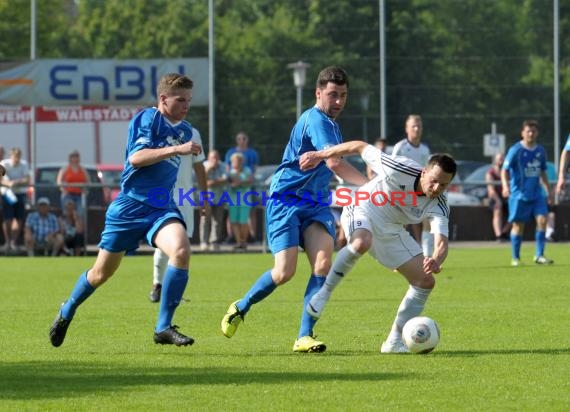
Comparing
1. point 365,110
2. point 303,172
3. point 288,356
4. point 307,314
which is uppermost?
point 365,110

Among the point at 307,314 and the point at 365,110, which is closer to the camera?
the point at 307,314

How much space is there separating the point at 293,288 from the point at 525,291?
2786 mm

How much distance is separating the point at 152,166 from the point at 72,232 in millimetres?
15246

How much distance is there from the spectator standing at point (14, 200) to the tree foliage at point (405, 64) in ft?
21.2

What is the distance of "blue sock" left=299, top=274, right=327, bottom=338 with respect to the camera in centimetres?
947

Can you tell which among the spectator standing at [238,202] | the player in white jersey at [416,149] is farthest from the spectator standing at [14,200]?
the player in white jersey at [416,149]

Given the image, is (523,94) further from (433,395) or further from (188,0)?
(433,395)

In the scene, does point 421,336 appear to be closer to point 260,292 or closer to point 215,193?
point 260,292

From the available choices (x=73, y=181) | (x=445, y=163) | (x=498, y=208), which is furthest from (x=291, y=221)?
(x=498, y=208)

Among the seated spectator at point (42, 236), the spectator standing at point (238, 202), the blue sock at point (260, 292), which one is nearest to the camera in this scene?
the blue sock at point (260, 292)

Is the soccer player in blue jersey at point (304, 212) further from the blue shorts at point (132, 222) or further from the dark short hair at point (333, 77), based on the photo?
the blue shorts at point (132, 222)

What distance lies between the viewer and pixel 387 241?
31.0 ft

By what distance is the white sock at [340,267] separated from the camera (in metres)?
9.36

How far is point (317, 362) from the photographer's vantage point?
28.9 feet
